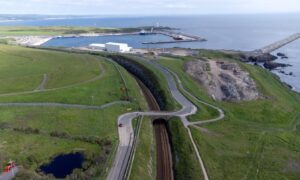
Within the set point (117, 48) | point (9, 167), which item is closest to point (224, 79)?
point (117, 48)

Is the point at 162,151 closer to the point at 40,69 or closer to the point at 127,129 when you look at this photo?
the point at 127,129

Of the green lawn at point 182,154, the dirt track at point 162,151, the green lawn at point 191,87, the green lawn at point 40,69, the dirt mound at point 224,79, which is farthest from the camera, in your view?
the dirt mound at point 224,79

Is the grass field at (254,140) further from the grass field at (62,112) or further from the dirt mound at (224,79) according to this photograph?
the grass field at (62,112)

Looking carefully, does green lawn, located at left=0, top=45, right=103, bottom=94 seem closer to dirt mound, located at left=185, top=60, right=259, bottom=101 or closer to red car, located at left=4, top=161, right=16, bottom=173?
dirt mound, located at left=185, top=60, right=259, bottom=101

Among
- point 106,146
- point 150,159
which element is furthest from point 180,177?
point 106,146

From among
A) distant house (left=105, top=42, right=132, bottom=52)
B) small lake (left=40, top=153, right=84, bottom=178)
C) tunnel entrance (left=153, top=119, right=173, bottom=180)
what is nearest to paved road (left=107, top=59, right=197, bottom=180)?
tunnel entrance (left=153, top=119, right=173, bottom=180)

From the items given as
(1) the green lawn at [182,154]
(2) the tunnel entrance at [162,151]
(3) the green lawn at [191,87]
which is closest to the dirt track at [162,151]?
(2) the tunnel entrance at [162,151]
